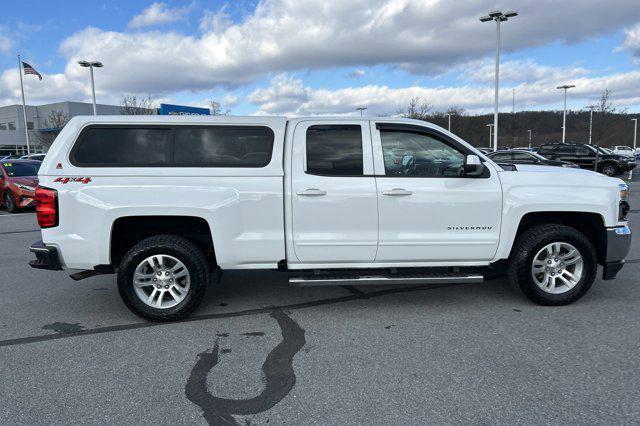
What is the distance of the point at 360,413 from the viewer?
2859 millimetres

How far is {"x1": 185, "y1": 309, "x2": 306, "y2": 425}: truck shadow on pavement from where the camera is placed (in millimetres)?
2904

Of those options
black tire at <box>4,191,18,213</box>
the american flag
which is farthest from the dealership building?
black tire at <box>4,191,18,213</box>

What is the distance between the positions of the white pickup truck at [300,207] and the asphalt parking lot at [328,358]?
16.5 inches

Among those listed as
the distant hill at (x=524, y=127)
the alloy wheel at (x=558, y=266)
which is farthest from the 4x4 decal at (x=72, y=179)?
the distant hill at (x=524, y=127)

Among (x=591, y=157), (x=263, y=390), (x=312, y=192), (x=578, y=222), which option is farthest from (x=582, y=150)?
(x=263, y=390)

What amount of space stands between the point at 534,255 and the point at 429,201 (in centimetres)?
123

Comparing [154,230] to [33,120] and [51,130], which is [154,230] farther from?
[33,120]

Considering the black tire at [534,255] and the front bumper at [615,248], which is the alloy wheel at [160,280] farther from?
the front bumper at [615,248]

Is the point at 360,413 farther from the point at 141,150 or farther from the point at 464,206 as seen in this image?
the point at 141,150

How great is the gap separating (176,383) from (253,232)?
1563 millimetres

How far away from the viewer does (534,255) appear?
4.61 metres

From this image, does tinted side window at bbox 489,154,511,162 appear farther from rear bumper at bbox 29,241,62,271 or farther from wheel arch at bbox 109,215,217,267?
rear bumper at bbox 29,241,62,271

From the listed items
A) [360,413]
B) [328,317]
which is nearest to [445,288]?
[328,317]

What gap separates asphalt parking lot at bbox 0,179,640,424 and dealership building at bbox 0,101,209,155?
6363cm
